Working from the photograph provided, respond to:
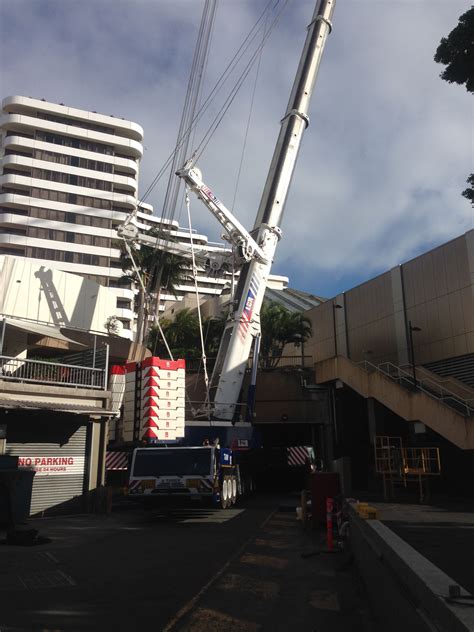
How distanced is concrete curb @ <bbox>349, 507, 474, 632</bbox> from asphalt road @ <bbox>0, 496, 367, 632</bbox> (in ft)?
1.77

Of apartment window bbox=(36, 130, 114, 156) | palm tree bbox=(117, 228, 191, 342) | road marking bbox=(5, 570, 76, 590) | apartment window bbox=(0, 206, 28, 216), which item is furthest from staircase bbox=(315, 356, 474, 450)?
apartment window bbox=(36, 130, 114, 156)

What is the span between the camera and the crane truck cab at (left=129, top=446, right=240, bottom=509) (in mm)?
15461

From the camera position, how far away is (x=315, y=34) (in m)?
26.1

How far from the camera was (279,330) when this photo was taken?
43062mm

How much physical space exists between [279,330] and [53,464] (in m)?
27.7

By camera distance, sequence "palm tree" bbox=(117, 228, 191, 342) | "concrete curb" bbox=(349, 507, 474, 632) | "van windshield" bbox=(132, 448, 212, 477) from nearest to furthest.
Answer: "concrete curb" bbox=(349, 507, 474, 632) < "van windshield" bbox=(132, 448, 212, 477) < "palm tree" bbox=(117, 228, 191, 342)

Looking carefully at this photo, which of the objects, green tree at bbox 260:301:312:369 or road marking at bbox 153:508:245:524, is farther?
green tree at bbox 260:301:312:369

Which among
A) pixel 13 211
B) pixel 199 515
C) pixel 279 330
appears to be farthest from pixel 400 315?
pixel 13 211

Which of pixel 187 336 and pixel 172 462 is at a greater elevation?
pixel 187 336

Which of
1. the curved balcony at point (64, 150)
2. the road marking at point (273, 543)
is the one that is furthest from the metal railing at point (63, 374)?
the curved balcony at point (64, 150)

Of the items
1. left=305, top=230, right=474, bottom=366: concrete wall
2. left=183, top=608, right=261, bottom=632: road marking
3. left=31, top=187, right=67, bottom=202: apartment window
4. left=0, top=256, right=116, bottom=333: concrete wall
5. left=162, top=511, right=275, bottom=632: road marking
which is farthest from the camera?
left=31, top=187, right=67, bottom=202: apartment window

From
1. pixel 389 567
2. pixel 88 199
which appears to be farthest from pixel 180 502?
pixel 88 199

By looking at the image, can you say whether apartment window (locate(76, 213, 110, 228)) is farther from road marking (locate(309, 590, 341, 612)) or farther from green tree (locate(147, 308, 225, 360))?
road marking (locate(309, 590, 341, 612))

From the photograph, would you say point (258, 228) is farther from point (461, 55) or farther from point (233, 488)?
point (461, 55)
